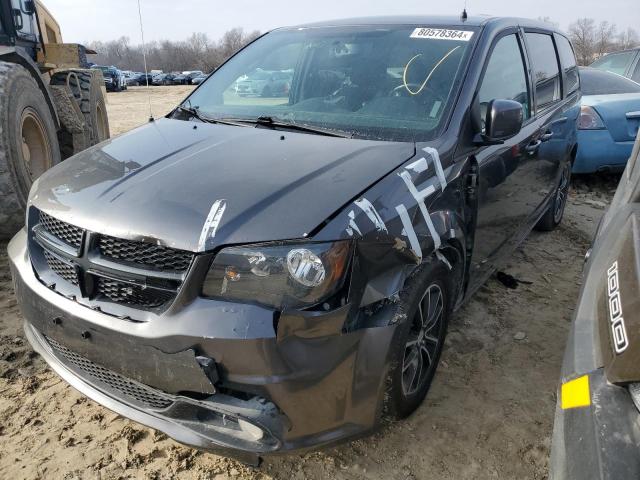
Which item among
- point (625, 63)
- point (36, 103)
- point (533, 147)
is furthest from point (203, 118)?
point (625, 63)

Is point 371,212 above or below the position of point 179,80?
above

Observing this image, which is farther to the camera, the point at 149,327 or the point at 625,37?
the point at 625,37

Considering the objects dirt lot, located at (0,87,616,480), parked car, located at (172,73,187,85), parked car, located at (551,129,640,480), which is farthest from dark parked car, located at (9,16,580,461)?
parked car, located at (172,73,187,85)

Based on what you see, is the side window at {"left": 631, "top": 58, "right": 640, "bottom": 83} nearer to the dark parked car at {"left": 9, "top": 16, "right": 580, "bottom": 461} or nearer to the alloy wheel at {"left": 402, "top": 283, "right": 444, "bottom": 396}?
the dark parked car at {"left": 9, "top": 16, "right": 580, "bottom": 461}

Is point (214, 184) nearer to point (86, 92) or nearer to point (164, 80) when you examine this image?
point (86, 92)

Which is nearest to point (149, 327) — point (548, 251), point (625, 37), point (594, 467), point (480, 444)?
point (594, 467)

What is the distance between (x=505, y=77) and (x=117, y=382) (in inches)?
102

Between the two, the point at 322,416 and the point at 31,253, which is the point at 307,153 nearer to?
the point at 322,416

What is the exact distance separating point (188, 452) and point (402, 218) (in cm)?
136

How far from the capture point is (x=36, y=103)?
15.2ft

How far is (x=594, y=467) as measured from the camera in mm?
1232

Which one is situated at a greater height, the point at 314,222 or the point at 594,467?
the point at 314,222

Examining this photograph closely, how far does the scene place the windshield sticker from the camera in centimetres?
280

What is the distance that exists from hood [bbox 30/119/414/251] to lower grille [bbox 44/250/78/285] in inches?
7.3
